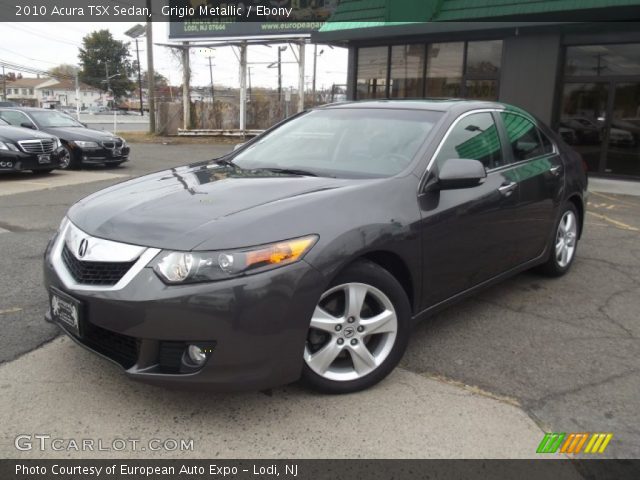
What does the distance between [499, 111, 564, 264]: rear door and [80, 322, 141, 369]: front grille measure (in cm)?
275

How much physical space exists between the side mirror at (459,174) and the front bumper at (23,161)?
9855 mm

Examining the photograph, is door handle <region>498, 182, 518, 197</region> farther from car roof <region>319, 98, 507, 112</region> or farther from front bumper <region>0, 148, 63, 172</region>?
front bumper <region>0, 148, 63, 172</region>

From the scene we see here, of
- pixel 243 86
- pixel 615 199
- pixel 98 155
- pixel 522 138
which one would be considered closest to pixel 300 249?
pixel 522 138

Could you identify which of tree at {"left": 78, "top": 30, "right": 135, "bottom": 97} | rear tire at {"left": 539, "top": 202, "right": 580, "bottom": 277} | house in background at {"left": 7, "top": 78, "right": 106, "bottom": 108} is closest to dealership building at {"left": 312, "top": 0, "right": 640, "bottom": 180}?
rear tire at {"left": 539, "top": 202, "right": 580, "bottom": 277}

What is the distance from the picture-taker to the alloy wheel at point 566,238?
502 centimetres

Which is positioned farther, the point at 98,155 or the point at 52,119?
the point at 52,119

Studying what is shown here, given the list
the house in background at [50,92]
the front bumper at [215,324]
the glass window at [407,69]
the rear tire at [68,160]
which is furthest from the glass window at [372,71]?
the house in background at [50,92]

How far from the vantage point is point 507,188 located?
13.1 feet

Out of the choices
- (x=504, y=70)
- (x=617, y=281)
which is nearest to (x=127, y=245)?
(x=617, y=281)

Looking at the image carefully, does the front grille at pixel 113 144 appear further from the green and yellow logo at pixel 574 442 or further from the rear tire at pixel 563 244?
the green and yellow logo at pixel 574 442

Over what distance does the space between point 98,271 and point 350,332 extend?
1.28 metres

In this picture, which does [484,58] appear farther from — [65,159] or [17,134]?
[17,134]

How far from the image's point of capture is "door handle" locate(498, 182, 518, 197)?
3.92m

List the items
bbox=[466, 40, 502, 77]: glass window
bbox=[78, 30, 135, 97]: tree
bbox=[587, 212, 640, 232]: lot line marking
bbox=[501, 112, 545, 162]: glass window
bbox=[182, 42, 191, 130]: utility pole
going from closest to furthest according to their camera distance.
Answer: bbox=[501, 112, 545, 162]: glass window → bbox=[587, 212, 640, 232]: lot line marking → bbox=[466, 40, 502, 77]: glass window → bbox=[182, 42, 191, 130]: utility pole → bbox=[78, 30, 135, 97]: tree
